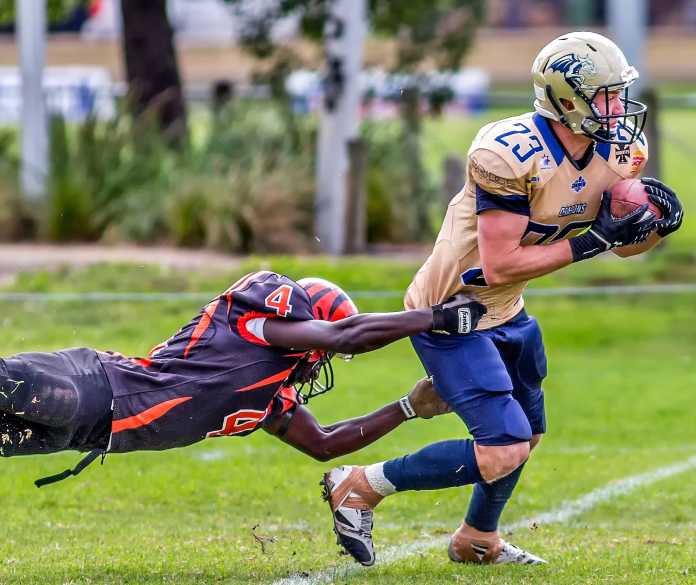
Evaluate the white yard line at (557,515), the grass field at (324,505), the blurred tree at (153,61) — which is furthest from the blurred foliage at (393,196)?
the white yard line at (557,515)

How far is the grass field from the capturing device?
5.77 meters

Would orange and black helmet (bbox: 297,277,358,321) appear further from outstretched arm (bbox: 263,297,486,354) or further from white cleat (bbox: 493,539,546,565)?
white cleat (bbox: 493,539,546,565)

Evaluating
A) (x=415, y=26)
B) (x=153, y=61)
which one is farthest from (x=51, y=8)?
(x=415, y=26)

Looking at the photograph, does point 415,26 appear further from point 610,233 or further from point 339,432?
point 610,233

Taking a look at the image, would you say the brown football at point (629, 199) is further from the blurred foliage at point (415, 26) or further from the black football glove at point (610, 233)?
the blurred foliage at point (415, 26)

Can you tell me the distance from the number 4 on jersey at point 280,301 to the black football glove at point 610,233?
1.11 meters

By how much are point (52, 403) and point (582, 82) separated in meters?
2.32

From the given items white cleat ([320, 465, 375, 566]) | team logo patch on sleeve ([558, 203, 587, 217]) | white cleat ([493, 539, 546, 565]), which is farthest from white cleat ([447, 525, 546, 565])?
team logo patch on sleeve ([558, 203, 587, 217])

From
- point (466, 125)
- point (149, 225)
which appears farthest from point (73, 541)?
point (466, 125)

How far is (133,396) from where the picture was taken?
209 inches

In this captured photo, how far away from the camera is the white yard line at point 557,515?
5.67 metres

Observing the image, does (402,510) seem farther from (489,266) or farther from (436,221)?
(436,221)

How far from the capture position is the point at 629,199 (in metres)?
5.36

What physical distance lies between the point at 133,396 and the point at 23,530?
1.57 metres
